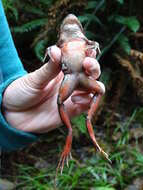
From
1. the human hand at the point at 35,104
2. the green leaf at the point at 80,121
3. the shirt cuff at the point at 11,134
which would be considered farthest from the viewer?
the green leaf at the point at 80,121

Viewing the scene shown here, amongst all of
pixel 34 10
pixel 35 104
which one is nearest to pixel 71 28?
pixel 35 104

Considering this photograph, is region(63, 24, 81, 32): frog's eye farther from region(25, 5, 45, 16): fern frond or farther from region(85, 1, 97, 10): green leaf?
region(25, 5, 45, 16): fern frond

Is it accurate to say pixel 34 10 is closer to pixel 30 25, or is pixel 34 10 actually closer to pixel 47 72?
pixel 30 25

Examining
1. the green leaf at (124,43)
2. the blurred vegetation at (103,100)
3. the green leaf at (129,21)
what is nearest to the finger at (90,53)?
the blurred vegetation at (103,100)

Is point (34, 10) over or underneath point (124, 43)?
over

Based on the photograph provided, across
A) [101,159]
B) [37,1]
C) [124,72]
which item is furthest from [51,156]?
[37,1]

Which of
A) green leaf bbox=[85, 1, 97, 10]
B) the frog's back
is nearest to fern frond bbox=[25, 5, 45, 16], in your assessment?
green leaf bbox=[85, 1, 97, 10]

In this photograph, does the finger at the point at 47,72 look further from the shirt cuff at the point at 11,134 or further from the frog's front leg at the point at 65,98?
the shirt cuff at the point at 11,134

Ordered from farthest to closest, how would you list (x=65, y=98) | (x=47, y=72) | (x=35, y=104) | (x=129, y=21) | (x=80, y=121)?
1. (x=129, y=21)
2. (x=80, y=121)
3. (x=35, y=104)
4. (x=47, y=72)
5. (x=65, y=98)
